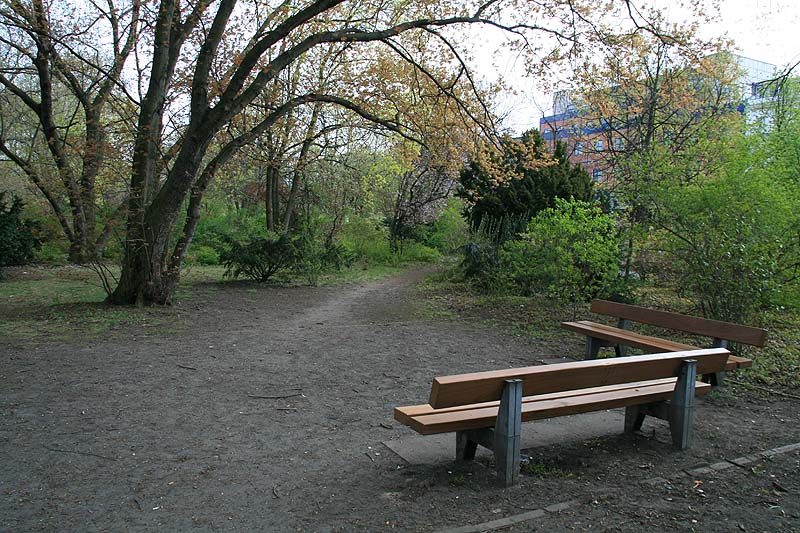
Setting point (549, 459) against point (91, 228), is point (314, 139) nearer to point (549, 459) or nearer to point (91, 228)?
point (91, 228)

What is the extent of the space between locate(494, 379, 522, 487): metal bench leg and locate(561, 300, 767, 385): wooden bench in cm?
256

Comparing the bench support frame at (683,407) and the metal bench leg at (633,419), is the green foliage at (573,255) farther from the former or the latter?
the bench support frame at (683,407)

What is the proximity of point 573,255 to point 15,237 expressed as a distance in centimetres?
1437

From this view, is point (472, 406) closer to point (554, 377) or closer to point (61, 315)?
point (554, 377)

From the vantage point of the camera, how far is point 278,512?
313 cm

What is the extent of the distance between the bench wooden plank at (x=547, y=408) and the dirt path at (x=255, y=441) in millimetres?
356

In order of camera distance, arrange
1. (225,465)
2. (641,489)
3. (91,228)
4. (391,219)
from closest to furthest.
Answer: (641,489) < (225,465) < (91,228) < (391,219)

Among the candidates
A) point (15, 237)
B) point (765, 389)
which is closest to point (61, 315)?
point (15, 237)

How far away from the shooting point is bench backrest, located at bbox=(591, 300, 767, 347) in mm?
5453

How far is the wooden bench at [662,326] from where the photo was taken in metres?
5.52

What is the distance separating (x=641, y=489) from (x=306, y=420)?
2.52 m

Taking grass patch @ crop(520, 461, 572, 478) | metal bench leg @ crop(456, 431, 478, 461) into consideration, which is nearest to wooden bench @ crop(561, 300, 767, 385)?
grass patch @ crop(520, 461, 572, 478)

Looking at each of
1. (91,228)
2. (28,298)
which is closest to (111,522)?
(91,228)

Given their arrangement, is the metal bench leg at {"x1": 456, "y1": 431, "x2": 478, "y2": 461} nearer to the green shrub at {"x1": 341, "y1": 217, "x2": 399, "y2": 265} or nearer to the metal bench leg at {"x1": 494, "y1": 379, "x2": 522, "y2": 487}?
the metal bench leg at {"x1": 494, "y1": 379, "x2": 522, "y2": 487}
